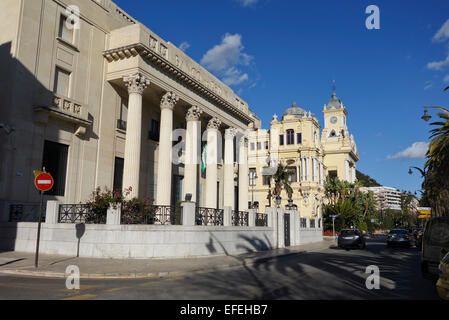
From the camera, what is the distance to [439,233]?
10.5m

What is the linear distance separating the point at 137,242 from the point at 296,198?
4733 cm

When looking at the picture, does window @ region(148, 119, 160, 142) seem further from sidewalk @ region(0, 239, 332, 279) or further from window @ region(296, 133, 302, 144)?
window @ region(296, 133, 302, 144)

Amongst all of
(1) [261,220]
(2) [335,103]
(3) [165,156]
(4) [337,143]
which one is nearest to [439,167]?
(1) [261,220]

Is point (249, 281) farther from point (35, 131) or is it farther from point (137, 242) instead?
point (35, 131)

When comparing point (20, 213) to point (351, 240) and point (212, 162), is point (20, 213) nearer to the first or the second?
point (212, 162)

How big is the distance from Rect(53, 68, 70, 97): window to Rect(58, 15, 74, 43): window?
2.05m

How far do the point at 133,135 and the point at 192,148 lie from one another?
6152mm

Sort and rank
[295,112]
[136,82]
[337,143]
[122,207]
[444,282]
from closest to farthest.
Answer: [444,282] → [122,207] → [136,82] → [295,112] → [337,143]

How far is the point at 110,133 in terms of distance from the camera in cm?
2330

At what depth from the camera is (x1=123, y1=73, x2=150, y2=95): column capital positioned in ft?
71.4

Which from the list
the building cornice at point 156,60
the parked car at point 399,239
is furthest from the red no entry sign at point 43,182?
the parked car at point 399,239

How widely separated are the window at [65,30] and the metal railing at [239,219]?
48.1 feet

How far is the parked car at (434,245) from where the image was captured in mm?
10133
